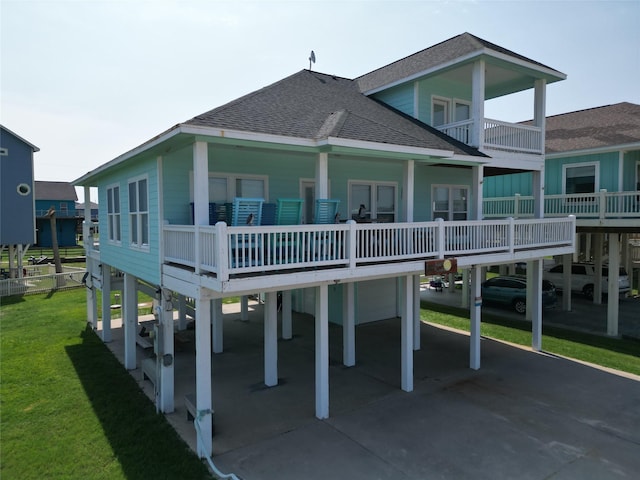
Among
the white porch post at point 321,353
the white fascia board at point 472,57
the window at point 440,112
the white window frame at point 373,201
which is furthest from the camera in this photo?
the window at point 440,112

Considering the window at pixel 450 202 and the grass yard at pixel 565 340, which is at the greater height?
the window at pixel 450 202

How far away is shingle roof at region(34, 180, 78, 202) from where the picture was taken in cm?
5441

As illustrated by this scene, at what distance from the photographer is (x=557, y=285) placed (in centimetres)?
2330

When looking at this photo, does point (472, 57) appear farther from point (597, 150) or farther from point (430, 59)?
point (597, 150)

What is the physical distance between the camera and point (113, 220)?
13.0 metres

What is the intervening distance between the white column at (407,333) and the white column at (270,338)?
3.16 meters

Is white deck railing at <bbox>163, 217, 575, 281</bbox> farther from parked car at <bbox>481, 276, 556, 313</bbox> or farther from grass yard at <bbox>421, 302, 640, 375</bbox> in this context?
parked car at <bbox>481, 276, 556, 313</bbox>

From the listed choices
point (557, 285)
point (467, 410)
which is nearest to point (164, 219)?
point (467, 410)

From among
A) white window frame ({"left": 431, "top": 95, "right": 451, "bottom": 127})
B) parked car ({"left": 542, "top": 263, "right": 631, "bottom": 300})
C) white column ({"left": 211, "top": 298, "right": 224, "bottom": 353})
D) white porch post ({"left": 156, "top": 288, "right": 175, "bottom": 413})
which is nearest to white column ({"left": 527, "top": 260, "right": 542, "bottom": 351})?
white window frame ({"left": 431, "top": 95, "right": 451, "bottom": 127})

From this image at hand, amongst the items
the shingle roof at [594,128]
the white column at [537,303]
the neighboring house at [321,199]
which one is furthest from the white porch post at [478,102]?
the shingle roof at [594,128]

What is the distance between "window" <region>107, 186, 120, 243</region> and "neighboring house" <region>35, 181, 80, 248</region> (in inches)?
1690

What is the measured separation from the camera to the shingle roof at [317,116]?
823cm

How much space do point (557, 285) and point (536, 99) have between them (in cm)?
1346

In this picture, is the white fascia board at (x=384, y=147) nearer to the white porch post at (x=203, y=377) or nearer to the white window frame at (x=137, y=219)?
the white porch post at (x=203, y=377)
